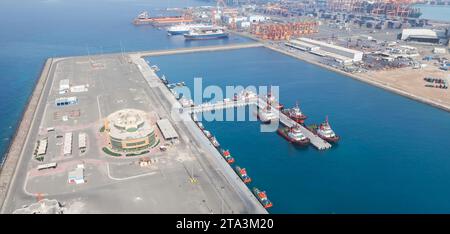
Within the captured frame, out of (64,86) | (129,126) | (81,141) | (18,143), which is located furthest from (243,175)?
(64,86)

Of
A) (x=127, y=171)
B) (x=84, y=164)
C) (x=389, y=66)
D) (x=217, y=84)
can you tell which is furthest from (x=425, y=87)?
(x=84, y=164)

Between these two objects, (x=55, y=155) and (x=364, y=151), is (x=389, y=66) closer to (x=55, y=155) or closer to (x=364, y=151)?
(x=364, y=151)

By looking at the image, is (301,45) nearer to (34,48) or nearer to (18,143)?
(18,143)

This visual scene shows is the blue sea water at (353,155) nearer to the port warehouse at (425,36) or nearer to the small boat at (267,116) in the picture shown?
the small boat at (267,116)

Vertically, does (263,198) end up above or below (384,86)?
below

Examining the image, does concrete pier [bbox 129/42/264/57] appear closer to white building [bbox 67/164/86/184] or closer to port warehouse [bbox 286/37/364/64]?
port warehouse [bbox 286/37/364/64]

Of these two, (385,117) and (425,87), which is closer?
(385,117)
